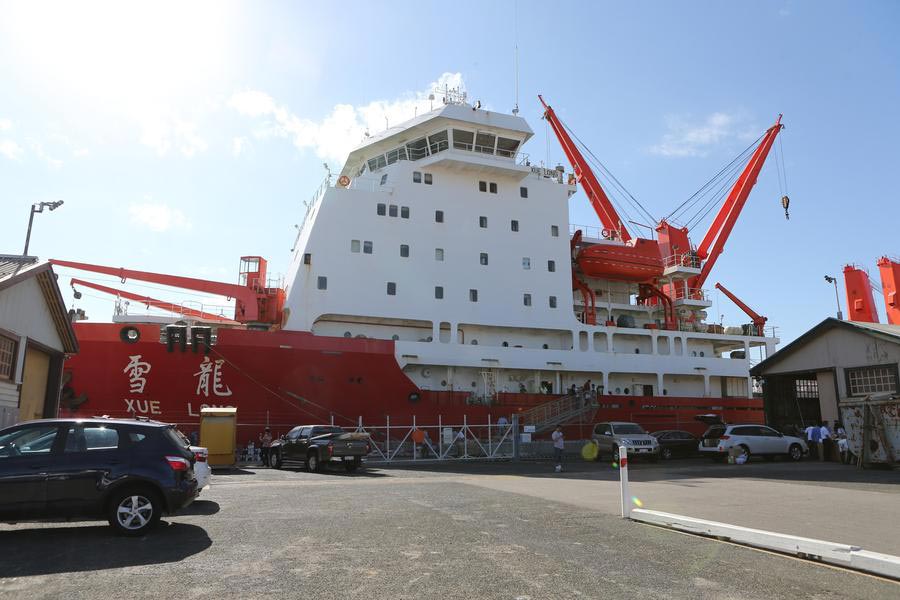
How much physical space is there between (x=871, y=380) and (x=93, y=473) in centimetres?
1923

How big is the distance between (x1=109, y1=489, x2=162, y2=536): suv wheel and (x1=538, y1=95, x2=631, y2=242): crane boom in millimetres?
26507

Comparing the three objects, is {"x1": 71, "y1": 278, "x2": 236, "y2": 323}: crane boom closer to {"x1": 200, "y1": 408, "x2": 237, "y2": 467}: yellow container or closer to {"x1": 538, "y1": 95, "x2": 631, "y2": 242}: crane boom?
{"x1": 200, "y1": 408, "x2": 237, "y2": 467}: yellow container

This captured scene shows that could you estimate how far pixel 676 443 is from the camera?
2066 centimetres

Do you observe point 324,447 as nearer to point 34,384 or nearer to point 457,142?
point 34,384

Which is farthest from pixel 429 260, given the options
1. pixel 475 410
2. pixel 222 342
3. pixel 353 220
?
pixel 222 342

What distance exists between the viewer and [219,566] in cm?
479

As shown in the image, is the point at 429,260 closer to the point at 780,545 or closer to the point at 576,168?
the point at 576,168

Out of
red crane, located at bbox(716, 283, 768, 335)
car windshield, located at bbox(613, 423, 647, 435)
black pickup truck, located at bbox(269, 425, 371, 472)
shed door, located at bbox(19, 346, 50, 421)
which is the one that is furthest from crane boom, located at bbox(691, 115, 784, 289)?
shed door, located at bbox(19, 346, 50, 421)

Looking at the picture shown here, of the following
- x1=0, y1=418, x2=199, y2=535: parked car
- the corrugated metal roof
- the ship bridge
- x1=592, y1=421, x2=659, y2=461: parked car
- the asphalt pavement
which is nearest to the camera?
the asphalt pavement

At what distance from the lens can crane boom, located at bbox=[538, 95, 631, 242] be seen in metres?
29.9

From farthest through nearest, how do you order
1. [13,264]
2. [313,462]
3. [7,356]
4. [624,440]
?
[624,440], [313,462], [13,264], [7,356]

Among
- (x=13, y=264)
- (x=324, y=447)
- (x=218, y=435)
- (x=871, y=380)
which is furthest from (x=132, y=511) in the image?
(x=871, y=380)

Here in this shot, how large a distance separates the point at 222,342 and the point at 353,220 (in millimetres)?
6506

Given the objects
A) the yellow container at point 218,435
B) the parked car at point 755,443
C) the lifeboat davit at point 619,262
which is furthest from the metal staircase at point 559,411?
the yellow container at point 218,435
